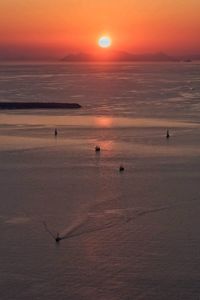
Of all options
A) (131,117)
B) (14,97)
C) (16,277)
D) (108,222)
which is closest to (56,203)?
(108,222)

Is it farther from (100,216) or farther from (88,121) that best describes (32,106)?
(100,216)

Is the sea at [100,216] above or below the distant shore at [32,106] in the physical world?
below

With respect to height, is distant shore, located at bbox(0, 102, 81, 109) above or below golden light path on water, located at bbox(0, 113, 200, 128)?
above

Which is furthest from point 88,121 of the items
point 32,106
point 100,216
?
point 100,216

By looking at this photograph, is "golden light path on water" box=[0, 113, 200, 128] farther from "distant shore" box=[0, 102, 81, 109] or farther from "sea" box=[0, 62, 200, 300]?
"distant shore" box=[0, 102, 81, 109]

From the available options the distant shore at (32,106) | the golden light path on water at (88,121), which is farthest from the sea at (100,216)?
the distant shore at (32,106)

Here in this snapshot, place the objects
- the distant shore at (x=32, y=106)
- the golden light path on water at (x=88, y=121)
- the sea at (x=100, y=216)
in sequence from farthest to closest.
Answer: the distant shore at (x=32, y=106)
the golden light path on water at (x=88, y=121)
the sea at (x=100, y=216)

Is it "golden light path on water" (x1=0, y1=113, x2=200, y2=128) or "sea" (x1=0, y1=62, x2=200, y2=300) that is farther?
"golden light path on water" (x1=0, y1=113, x2=200, y2=128)

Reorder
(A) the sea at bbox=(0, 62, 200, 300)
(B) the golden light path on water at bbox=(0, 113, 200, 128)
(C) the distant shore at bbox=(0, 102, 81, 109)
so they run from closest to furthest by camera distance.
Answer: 1. (A) the sea at bbox=(0, 62, 200, 300)
2. (B) the golden light path on water at bbox=(0, 113, 200, 128)
3. (C) the distant shore at bbox=(0, 102, 81, 109)

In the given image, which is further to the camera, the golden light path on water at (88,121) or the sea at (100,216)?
the golden light path on water at (88,121)

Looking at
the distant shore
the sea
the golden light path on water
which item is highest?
the distant shore

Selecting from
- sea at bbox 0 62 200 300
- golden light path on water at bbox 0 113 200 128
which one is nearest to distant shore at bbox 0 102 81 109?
golden light path on water at bbox 0 113 200 128

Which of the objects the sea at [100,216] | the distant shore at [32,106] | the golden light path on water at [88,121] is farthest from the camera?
the distant shore at [32,106]

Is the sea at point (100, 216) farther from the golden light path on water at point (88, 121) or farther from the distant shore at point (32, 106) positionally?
the distant shore at point (32, 106)
